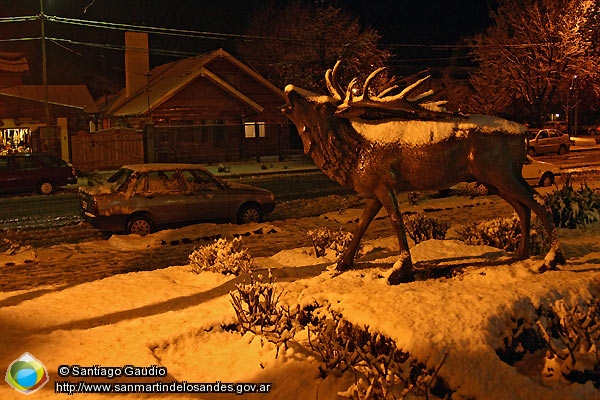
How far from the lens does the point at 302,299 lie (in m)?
7.22

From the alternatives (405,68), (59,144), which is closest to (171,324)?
(59,144)

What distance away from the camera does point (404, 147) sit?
7.95 meters

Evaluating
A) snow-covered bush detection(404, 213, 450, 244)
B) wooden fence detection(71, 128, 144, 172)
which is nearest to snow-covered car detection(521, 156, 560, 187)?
snow-covered bush detection(404, 213, 450, 244)

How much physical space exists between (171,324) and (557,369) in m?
3.92

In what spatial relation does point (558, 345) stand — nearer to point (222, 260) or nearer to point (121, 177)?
point (222, 260)

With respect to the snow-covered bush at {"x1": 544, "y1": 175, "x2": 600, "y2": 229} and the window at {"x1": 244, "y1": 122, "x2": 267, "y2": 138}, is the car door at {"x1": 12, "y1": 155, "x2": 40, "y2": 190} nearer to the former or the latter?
the window at {"x1": 244, "y1": 122, "x2": 267, "y2": 138}

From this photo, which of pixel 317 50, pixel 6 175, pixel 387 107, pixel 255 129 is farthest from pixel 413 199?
pixel 317 50

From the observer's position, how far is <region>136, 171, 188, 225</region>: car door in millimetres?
14656

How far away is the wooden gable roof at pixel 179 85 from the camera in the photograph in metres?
35.6

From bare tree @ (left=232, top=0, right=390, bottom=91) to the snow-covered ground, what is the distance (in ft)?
110

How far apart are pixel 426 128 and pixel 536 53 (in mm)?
35155

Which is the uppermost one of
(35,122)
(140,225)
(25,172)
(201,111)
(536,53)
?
(536,53)

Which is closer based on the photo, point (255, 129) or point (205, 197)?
point (205, 197)

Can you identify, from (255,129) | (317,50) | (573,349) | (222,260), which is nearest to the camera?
(573,349)
